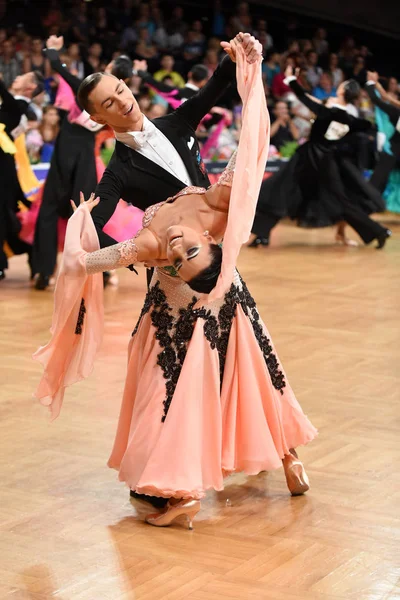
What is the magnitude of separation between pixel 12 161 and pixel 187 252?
4.61 metres

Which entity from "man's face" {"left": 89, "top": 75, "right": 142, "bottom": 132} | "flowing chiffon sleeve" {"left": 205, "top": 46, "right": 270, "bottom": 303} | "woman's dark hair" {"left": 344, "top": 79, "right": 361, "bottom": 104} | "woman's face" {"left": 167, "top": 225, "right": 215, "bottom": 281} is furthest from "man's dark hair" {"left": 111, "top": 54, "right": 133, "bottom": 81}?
"woman's dark hair" {"left": 344, "top": 79, "right": 361, "bottom": 104}

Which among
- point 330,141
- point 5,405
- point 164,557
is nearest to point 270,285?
point 330,141

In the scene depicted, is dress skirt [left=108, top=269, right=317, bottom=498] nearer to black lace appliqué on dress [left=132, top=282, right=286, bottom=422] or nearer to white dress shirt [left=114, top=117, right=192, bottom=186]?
black lace appliqué on dress [left=132, top=282, right=286, bottom=422]

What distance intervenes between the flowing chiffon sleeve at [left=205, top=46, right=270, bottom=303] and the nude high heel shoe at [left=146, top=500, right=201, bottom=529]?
0.65 metres

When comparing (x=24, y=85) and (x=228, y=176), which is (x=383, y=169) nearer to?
(x=24, y=85)

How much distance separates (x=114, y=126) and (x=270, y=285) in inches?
166

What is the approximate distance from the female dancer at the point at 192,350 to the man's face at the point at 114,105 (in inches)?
12.1

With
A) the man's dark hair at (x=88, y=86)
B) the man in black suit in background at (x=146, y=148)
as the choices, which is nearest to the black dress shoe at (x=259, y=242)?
the man in black suit in background at (x=146, y=148)

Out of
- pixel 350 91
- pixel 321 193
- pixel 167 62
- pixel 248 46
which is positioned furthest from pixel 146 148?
pixel 167 62

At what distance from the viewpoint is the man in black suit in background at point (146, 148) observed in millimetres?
3428

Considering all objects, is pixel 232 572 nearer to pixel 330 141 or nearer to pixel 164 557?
pixel 164 557

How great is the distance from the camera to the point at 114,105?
341cm

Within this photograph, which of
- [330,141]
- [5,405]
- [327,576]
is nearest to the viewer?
[327,576]

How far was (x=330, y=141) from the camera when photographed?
30.6 ft
